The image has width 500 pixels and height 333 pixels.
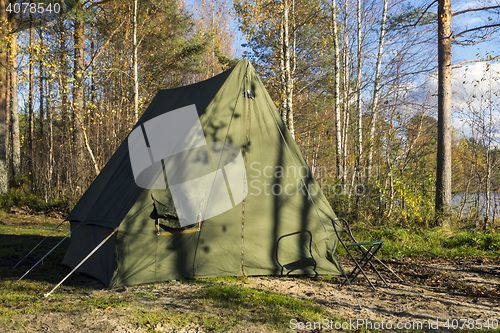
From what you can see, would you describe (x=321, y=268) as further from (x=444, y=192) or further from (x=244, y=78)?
(x=444, y=192)

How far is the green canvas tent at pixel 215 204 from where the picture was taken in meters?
4.00

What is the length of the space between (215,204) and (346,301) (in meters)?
1.85

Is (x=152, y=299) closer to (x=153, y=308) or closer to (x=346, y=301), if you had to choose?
(x=153, y=308)

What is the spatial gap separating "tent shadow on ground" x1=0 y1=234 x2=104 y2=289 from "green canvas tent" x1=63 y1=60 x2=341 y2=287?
0.15 meters

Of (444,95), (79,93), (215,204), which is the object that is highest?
(79,93)

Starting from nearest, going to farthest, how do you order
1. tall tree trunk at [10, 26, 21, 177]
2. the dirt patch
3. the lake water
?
the dirt patch < the lake water < tall tree trunk at [10, 26, 21, 177]

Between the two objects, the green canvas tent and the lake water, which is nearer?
the green canvas tent

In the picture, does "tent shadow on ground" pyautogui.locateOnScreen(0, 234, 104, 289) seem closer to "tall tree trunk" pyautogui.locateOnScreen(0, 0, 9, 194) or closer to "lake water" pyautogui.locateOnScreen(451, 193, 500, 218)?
"tall tree trunk" pyautogui.locateOnScreen(0, 0, 9, 194)

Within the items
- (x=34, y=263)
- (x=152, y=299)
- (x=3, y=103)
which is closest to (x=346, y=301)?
(x=152, y=299)

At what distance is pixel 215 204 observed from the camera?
4.30 meters

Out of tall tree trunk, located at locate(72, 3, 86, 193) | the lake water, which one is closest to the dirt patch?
the lake water

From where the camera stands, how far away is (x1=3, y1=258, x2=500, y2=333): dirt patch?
111 inches

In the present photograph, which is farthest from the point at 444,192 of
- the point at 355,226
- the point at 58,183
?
the point at 58,183

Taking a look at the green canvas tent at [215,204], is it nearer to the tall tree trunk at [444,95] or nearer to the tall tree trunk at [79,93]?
the tall tree trunk at [444,95]
